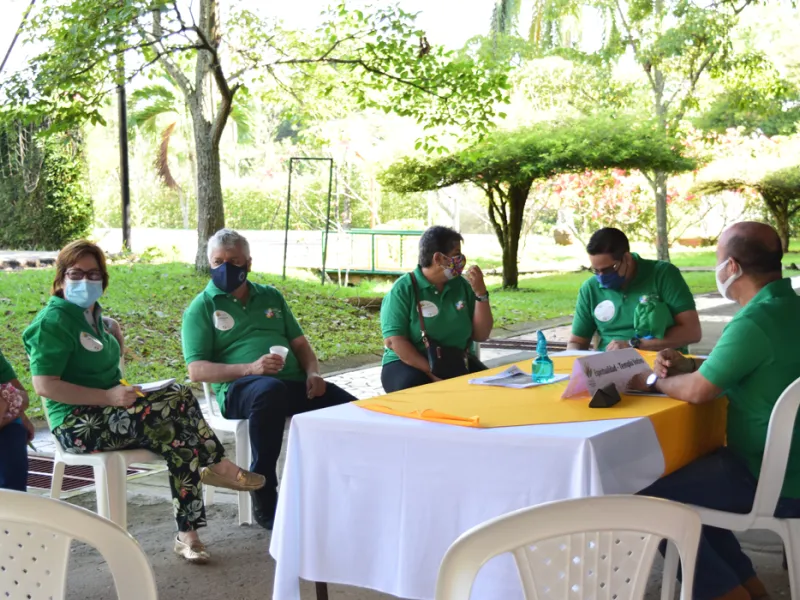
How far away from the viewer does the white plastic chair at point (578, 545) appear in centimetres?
176

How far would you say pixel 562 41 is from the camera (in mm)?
26953

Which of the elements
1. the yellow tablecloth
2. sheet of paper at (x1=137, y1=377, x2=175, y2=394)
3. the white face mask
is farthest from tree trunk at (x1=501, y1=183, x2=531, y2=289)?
the white face mask

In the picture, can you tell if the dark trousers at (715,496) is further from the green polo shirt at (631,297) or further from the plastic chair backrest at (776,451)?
the green polo shirt at (631,297)

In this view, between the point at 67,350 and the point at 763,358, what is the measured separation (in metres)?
2.70

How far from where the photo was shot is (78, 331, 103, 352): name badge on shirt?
4.23 m

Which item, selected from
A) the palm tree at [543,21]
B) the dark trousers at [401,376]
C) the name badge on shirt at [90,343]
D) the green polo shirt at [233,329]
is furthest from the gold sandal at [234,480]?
the palm tree at [543,21]

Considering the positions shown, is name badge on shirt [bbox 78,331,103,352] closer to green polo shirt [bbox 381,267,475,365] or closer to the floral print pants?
the floral print pants

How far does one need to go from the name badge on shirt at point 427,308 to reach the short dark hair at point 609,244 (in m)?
0.87

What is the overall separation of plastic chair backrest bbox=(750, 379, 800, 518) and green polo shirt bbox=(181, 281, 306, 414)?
8.26 feet

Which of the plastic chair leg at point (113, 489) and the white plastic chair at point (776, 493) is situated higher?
the white plastic chair at point (776, 493)

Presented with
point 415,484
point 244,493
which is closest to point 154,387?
point 244,493

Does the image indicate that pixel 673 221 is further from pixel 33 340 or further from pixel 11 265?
pixel 33 340

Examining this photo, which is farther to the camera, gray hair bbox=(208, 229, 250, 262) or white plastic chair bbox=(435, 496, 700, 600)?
gray hair bbox=(208, 229, 250, 262)

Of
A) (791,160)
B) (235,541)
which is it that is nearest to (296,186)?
(791,160)
